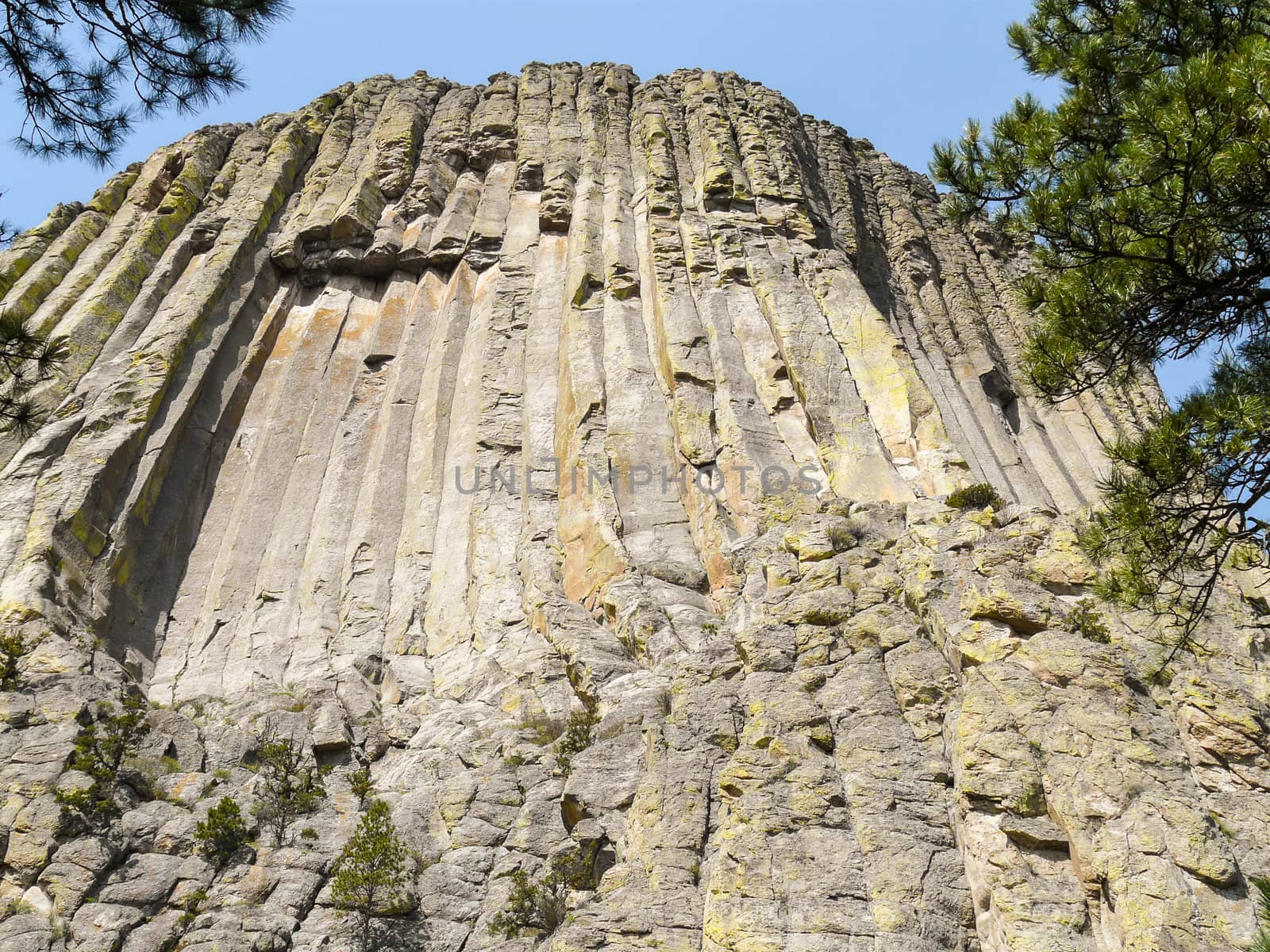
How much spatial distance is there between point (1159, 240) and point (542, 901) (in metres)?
9.42

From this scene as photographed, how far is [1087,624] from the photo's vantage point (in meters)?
10.5

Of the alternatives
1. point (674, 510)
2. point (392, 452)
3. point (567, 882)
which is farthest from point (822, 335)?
point (567, 882)

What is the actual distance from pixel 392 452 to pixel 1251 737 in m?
18.7

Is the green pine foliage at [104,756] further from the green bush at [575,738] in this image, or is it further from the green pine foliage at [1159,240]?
the green pine foliage at [1159,240]

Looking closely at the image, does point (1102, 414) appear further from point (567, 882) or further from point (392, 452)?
point (567, 882)

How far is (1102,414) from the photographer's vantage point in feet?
102

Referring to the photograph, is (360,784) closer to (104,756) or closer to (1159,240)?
(104,756)

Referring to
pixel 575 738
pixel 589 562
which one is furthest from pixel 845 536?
pixel 589 562

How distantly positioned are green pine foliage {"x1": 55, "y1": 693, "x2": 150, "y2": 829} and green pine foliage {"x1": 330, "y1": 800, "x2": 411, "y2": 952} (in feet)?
11.8

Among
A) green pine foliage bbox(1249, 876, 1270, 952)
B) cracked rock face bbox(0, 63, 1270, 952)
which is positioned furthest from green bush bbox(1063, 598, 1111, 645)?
green pine foliage bbox(1249, 876, 1270, 952)

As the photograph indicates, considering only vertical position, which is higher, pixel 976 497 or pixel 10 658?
pixel 976 497

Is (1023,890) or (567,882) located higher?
(567,882)

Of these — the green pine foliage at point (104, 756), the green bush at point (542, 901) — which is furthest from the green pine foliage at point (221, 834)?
the green bush at point (542, 901)

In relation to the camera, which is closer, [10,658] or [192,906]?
[192,906]
